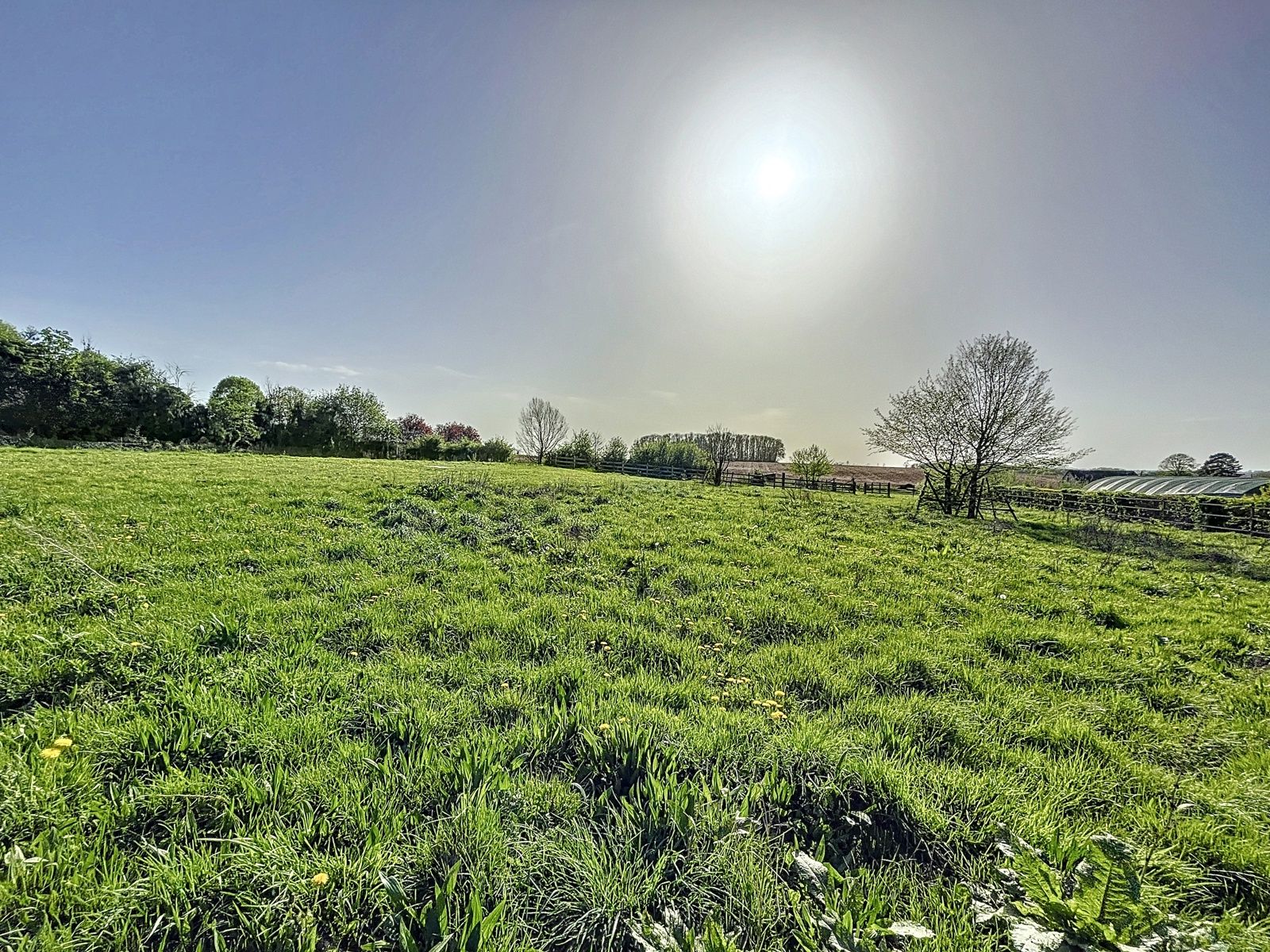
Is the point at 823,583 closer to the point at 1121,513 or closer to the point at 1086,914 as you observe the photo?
the point at 1086,914

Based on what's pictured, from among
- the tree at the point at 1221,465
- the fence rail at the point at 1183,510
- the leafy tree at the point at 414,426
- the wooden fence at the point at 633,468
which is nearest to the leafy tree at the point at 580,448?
the wooden fence at the point at 633,468

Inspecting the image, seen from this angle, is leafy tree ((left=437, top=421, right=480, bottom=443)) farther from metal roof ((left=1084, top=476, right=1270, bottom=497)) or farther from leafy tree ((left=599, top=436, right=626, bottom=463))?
metal roof ((left=1084, top=476, right=1270, bottom=497))

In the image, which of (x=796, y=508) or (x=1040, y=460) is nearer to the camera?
(x=796, y=508)

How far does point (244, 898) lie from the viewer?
1.98 metres

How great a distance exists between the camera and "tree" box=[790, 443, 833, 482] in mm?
39812

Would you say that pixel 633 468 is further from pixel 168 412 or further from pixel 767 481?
pixel 168 412

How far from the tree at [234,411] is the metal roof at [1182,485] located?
201 ft

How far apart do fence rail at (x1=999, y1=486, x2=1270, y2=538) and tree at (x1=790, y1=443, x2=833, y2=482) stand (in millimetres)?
17766

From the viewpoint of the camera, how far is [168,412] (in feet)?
126

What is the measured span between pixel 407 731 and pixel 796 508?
1392 centimetres

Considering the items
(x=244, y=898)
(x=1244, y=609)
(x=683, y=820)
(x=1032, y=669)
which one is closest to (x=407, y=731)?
(x=244, y=898)

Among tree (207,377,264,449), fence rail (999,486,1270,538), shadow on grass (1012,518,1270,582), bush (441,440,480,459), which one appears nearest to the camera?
shadow on grass (1012,518,1270,582)

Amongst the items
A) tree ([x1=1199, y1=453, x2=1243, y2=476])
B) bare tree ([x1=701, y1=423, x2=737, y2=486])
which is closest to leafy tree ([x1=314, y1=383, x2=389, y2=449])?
bare tree ([x1=701, y1=423, x2=737, y2=486])

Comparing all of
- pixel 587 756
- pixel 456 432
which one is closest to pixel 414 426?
pixel 456 432
